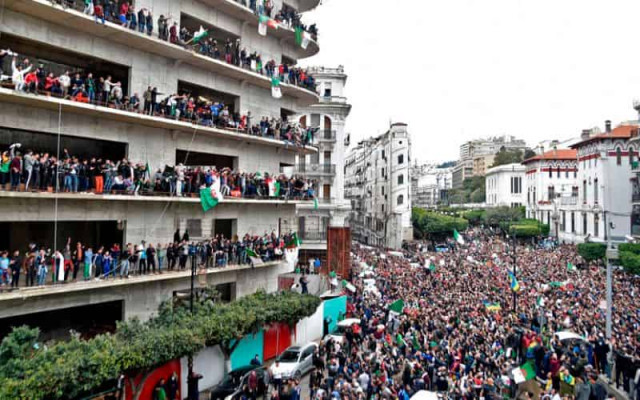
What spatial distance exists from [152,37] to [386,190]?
58.0 m

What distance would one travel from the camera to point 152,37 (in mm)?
20938

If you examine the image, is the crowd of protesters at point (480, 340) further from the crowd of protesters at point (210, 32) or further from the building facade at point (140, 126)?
the crowd of protesters at point (210, 32)

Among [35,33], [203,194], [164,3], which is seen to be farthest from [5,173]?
[164,3]

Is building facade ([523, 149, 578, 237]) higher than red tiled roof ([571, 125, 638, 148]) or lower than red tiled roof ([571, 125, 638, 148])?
lower

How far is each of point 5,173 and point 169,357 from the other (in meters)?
8.33

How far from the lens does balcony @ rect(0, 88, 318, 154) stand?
55.1ft

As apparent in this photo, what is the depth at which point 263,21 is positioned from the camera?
2531 centimetres

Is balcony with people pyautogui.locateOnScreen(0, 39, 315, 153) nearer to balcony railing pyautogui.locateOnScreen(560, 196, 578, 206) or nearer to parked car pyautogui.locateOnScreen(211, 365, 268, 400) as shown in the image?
parked car pyautogui.locateOnScreen(211, 365, 268, 400)

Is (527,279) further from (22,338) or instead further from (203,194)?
(22,338)

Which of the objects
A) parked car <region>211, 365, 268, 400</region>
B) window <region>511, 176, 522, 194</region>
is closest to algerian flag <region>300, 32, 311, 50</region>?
parked car <region>211, 365, 268, 400</region>

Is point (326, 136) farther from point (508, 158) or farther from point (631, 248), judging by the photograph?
point (508, 158)

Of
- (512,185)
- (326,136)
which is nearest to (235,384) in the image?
(326,136)

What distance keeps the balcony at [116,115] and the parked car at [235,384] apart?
1104 cm

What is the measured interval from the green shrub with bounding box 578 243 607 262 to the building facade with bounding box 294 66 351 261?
24127 mm
